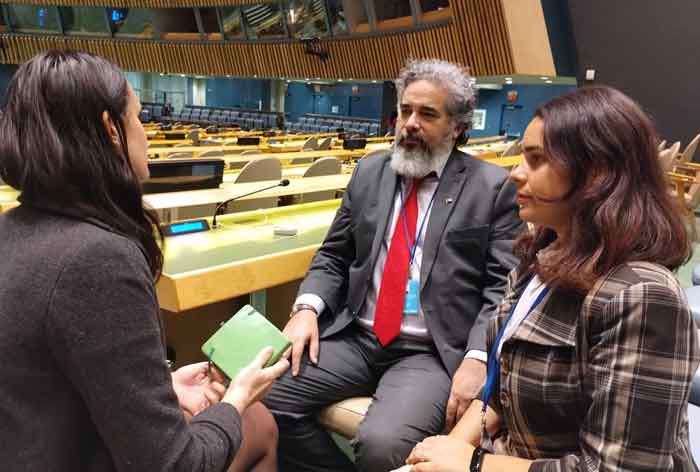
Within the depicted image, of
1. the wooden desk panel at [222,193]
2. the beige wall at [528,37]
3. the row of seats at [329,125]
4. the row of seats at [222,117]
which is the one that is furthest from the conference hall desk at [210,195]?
the row of seats at [222,117]

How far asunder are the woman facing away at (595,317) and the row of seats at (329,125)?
1698 centimetres

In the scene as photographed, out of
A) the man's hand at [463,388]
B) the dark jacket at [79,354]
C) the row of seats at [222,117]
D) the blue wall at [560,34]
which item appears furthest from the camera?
the row of seats at [222,117]

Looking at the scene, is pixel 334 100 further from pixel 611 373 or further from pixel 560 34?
pixel 611 373

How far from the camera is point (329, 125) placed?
64.7 ft

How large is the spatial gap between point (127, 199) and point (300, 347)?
0.98 metres

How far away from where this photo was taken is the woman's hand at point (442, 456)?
1245mm

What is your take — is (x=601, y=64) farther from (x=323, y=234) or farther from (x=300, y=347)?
(x=300, y=347)

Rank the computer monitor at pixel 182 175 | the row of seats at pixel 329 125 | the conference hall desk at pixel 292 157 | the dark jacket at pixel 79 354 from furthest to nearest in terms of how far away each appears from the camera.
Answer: the row of seats at pixel 329 125, the conference hall desk at pixel 292 157, the computer monitor at pixel 182 175, the dark jacket at pixel 79 354

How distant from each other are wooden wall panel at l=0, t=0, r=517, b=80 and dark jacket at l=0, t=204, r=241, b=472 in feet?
17.1

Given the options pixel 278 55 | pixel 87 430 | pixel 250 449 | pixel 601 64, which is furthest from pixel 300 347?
pixel 278 55

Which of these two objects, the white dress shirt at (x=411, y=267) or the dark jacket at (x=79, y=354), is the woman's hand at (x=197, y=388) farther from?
the white dress shirt at (x=411, y=267)

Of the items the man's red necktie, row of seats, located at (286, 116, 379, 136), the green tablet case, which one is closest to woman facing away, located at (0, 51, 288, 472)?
the green tablet case

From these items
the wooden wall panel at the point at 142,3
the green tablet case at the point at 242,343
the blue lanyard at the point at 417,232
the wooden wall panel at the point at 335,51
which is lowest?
the green tablet case at the point at 242,343

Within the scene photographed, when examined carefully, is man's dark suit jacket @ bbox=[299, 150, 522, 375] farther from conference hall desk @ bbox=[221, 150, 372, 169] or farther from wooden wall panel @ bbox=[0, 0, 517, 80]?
wooden wall panel @ bbox=[0, 0, 517, 80]
